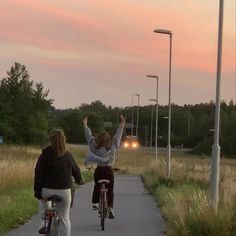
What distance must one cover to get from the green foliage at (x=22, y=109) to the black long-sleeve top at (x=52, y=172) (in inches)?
3224

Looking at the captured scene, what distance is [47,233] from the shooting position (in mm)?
9672

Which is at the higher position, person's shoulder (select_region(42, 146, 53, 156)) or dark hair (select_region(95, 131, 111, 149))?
dark hair (select_region(95, 131, 111, 149))

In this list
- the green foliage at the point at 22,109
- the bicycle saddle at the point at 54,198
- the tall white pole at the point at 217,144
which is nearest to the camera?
the bicycle saddle at the point at 54,198

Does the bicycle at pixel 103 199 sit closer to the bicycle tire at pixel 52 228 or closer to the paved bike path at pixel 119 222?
the paved bike path at pixel 119 222

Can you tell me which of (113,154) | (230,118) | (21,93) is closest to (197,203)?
(113,154)

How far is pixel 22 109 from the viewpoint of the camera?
9481 centimetres

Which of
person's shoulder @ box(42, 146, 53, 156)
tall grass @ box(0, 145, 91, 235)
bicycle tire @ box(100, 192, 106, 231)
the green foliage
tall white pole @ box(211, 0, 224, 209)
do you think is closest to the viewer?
person's shoulder @ box(42, 146, 53, 156)

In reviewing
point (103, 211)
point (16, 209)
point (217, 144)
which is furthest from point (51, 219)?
point (16, 209)

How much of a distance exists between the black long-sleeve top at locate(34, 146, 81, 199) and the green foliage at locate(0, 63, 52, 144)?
81.9 m

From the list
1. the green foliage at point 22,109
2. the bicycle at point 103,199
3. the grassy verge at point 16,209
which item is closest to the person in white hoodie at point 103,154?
the bicycle at point 103,199

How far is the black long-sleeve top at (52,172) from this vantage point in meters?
9.65

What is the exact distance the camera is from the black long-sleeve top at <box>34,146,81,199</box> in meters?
9.65

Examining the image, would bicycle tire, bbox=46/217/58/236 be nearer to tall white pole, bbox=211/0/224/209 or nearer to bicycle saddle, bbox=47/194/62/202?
bicycle saddle, bbox=47/194/62/202

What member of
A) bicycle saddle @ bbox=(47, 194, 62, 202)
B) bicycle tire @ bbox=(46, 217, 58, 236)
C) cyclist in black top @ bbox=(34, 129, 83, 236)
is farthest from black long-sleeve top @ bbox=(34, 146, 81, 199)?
bicycle tire @ bbox=(46, 217, 58, 236)
